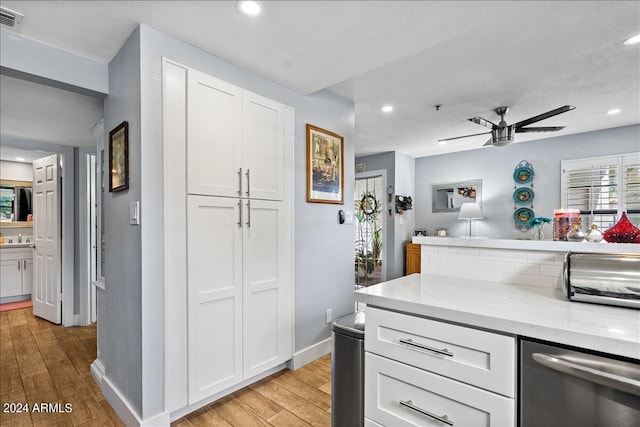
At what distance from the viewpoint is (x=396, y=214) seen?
5.63 m

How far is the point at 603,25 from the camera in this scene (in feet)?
6.35

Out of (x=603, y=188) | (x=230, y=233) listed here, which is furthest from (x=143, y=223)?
(x=603, y=188)

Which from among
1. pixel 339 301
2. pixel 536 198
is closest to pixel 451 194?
pixel 536 198

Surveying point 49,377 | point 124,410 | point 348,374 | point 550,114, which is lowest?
point 49,377

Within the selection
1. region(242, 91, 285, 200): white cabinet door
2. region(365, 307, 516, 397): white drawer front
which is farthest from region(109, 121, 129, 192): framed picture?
region(365, 307, 516, 397): white drawer front

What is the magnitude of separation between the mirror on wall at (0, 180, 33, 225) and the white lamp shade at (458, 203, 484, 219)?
7.20 metres

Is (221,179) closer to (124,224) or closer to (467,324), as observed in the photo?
(124,224)

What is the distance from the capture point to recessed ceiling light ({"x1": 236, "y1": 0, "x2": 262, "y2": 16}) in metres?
1.58

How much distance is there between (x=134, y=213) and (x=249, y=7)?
50.1 inches

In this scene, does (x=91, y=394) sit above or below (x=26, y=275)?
below

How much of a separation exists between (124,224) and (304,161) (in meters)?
1.39

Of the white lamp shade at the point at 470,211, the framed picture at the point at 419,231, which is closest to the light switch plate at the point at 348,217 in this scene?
the white lamp shade at the point at 470,211

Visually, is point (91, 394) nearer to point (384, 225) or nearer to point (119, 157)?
point (119, 157)

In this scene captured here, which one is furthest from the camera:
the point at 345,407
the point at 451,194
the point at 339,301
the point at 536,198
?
the point at 451,194
